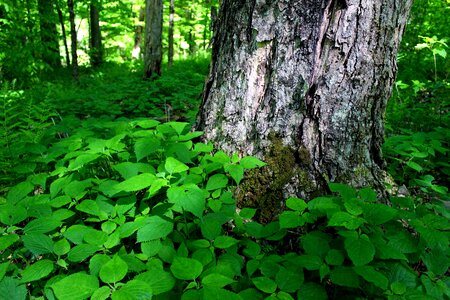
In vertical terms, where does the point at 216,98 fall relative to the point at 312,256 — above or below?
above

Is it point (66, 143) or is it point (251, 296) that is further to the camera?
point (66, 143)

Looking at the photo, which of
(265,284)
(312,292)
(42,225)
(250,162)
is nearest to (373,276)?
(312,292)

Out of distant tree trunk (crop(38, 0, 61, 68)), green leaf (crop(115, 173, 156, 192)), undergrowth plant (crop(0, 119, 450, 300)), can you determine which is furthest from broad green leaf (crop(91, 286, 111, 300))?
A: distant tree trunk (crop(38, 0, 61, 68))

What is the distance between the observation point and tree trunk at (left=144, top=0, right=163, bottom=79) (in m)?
7.44

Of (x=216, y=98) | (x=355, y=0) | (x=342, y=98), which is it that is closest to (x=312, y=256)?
(x=342, y=98)

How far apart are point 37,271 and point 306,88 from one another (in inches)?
63.5

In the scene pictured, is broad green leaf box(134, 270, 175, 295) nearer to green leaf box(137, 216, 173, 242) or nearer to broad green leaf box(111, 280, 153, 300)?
broad green leaf box(111, 280, 153, 300)

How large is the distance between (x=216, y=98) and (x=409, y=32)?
632 centimetres

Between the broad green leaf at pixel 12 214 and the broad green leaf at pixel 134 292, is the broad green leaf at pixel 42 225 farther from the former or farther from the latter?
the broad green leaf at pixel 134 292

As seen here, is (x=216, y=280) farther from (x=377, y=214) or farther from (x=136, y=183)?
(x=377, y=214)

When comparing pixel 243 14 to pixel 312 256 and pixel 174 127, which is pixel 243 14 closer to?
pixel 174 127

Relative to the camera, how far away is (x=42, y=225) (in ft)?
5.04

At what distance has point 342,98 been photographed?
1.83m

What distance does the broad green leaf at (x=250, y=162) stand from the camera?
1.80 m
